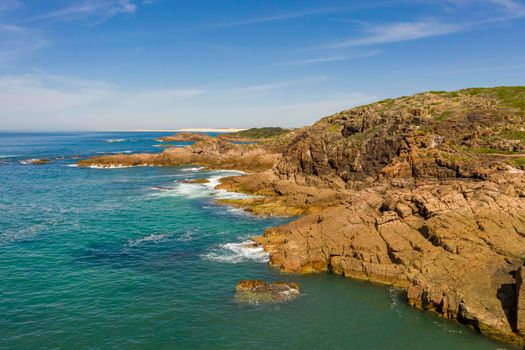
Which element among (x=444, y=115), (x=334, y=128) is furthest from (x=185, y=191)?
(x=444, y=115)

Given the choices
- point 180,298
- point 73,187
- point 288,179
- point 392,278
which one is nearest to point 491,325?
point 392,278

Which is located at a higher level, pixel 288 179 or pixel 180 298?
pixel 288 179

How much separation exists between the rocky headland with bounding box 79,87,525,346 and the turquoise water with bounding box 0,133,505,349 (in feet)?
6.68

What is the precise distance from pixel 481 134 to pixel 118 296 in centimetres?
4858

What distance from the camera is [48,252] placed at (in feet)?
141

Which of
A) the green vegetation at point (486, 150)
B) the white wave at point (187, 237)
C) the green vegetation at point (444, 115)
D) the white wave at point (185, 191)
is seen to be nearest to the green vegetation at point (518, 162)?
the green vegetation at point (486, 150)

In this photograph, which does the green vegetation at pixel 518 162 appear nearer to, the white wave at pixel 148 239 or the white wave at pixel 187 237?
the white wave at pixel 187 237

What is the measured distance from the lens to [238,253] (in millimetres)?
42188

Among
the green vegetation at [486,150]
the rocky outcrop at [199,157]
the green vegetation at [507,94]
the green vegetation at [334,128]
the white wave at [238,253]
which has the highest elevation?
the green vegetation at [507,94]

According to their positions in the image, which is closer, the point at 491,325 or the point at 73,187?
the point at 491,325

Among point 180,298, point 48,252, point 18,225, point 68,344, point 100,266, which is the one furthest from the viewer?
point 18,225

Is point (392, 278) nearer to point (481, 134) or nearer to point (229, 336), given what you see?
point (229, 336)

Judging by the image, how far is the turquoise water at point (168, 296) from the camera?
2645cm

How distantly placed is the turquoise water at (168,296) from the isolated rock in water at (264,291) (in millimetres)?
894
